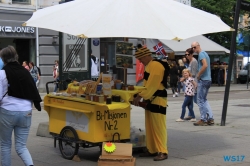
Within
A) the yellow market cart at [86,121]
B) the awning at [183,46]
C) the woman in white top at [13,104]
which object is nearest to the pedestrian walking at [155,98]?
the yellow market cart at [86,121]

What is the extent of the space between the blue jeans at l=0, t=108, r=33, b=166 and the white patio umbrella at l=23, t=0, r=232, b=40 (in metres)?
1.41

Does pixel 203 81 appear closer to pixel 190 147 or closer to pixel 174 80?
pixel 190 147

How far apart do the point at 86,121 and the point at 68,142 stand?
0.55 m

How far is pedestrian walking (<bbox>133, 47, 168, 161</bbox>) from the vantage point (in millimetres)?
7500

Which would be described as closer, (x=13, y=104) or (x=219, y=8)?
(x=13, y=104)

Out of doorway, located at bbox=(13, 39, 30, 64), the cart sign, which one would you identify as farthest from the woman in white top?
doorway, located at bbox=(13, 39, 30, 64)

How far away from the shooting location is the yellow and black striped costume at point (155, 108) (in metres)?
7.50

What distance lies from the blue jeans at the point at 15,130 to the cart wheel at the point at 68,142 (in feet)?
4.74

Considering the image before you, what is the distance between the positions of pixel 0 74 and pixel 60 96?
75.3 inches

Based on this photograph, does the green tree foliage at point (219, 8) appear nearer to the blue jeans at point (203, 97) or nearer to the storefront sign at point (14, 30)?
the storefront sign at point (14, 30)

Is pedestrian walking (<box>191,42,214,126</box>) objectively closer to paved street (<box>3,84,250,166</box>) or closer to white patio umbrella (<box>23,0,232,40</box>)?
paved street (<box>3,84,250,166</box>)

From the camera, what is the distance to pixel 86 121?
7523mm

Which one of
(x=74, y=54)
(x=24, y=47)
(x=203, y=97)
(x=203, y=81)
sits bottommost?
(x=203, y=97)

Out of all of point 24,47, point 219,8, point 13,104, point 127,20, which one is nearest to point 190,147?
point 127,20
